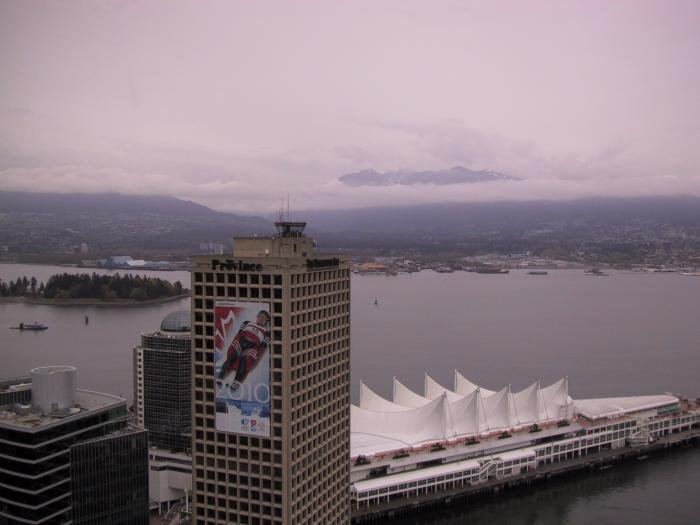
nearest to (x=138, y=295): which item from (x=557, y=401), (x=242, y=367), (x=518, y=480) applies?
(x=557, y=401)

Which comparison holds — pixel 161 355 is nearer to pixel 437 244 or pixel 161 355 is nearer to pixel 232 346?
pixel 232 346

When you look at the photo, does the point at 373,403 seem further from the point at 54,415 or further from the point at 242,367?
the point at 242,367

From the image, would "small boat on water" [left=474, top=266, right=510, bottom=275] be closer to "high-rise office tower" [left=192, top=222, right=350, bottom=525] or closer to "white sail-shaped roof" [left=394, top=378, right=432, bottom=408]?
"white sail-shaped roof" [left=394, top=378, right=432, bottom=408]

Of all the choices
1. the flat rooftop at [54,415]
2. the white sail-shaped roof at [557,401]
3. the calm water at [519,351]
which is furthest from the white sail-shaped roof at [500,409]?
the flat rooftop at [54,415]

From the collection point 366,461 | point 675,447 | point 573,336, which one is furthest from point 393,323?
point 366,461

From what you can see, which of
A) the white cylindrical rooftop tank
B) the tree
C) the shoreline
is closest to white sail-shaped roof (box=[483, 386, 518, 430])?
the white cylindrical rooftop tank

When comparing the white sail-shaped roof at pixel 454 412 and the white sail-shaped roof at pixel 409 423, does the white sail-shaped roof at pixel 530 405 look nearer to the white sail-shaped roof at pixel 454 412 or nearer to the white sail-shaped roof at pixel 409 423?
the white sail-shaped roof at pixel 454 412
